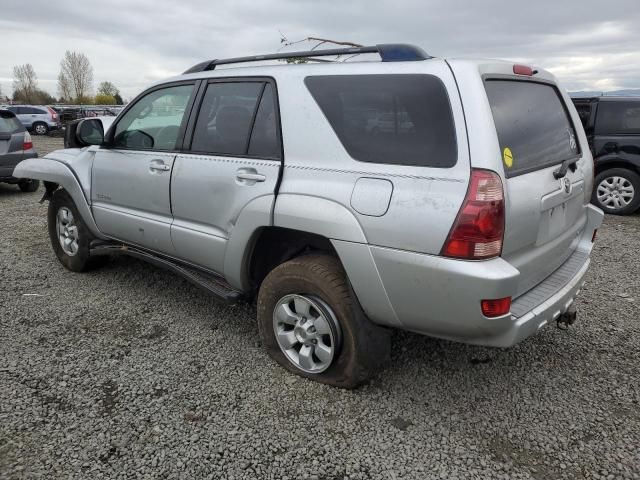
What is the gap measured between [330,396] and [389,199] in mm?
1203

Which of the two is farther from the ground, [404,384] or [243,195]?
[243,195]

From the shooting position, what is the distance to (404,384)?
293cm

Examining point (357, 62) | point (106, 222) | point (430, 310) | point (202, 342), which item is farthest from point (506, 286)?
point (106, 222)

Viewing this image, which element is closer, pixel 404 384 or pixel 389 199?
pixel 389 199

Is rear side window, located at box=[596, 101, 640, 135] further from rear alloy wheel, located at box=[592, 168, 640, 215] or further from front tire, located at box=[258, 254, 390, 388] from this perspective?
front tire, located at box=[258, 254, 390, 388]

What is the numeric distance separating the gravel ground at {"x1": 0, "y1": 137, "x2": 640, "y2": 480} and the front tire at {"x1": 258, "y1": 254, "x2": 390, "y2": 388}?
141 mm

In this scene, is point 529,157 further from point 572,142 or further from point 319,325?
point 319,325

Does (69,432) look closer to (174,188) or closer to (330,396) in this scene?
(330,396)

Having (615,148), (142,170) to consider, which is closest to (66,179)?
(142,170)

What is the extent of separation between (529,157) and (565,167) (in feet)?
1.01

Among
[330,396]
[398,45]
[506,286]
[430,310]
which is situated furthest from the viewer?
[330,396]

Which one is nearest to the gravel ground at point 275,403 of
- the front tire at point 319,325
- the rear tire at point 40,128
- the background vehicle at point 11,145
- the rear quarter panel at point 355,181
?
the front tire at point 319,325

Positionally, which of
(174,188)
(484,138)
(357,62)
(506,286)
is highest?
(357,62)

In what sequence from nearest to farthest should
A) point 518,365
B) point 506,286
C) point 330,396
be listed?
1. point 506,286
2. point 330,396
3. point 518,365
